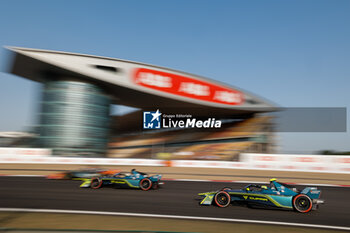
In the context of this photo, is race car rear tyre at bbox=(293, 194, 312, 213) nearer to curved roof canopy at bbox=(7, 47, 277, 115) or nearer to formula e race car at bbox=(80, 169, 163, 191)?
formula e race car at bbox=(80, 169, 163, 191)

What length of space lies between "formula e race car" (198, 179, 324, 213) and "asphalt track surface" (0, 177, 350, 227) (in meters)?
0.19

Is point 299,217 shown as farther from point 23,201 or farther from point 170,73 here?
point 170,73

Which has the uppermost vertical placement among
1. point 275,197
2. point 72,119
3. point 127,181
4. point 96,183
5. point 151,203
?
point 72,119

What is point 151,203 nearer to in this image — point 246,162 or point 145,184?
point 145,184

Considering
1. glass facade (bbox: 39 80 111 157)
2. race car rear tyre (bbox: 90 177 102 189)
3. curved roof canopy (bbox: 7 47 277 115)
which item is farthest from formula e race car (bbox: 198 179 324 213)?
curved roof canopy (bbox: 7 47 277 115)

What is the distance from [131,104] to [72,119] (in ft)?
30.6

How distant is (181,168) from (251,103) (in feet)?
70.0

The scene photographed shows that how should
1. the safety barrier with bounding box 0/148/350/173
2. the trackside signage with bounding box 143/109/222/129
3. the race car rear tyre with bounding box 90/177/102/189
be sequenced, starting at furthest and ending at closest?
the trackside signage with bounding box 143/109/222/129
the safety barrier with bounding box 0/148/350/173
the race car rear tyre with bounding box 90/177/102/189

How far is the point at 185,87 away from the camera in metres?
32.9

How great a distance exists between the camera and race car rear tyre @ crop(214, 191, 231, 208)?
8.47m

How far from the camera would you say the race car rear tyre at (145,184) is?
1139cm

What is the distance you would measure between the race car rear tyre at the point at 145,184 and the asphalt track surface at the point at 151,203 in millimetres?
233

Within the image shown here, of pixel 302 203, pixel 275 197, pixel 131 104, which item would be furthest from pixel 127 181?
pixel 131 104

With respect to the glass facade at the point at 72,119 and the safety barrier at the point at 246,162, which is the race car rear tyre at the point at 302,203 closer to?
the safety barrier at the point at 246,162
